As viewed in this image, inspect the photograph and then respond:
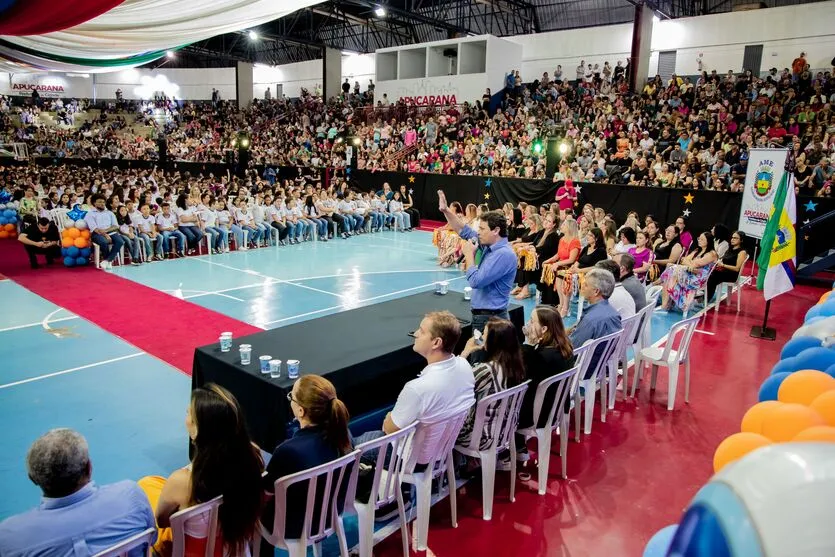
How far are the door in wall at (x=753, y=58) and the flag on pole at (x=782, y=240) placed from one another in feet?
45.1

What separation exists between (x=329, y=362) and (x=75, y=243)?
7692 millimetres

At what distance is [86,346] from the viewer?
18.8ft

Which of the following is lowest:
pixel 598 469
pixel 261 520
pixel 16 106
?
pixel 598 469

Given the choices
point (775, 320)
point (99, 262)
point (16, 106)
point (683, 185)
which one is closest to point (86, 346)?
point (99, 262)

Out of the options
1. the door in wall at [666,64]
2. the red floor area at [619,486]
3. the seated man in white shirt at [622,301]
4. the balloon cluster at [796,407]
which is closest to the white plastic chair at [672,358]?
the red floor area at [619,486]

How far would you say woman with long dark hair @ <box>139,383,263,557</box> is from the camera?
206cm

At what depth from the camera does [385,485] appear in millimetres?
2709

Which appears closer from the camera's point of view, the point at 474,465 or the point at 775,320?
the point at 474,465

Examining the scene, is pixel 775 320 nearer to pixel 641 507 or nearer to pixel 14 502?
pixel 641 507

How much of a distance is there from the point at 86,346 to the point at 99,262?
13.8ft

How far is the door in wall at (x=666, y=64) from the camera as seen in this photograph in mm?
18859

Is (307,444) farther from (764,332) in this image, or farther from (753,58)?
(753,58)

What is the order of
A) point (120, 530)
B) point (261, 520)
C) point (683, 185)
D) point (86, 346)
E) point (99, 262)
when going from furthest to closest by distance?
point (683, 185) → point (99, 262) → point (86, 346) → point (261, 520) → point (120, 530)

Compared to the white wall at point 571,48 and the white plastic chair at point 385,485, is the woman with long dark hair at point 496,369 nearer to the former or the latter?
the white plastic chair at point 385,485
